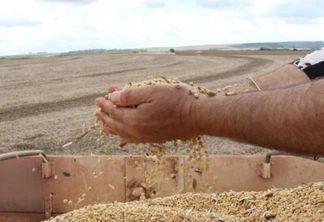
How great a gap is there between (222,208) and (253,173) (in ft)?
1.86

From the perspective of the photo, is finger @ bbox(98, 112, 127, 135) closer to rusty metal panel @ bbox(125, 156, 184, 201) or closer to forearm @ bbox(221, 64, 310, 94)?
forearm @ bbox(221, 64, 310, 94)

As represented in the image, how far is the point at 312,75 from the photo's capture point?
10.9 feet

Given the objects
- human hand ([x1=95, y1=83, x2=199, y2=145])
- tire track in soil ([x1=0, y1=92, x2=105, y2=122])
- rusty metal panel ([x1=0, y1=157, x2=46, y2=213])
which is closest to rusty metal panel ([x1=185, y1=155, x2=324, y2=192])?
rusty metal panel ([x1=0, y1=157, x2=46, y2=213])

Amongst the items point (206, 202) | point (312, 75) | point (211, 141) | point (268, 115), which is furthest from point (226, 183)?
point (211, 141)

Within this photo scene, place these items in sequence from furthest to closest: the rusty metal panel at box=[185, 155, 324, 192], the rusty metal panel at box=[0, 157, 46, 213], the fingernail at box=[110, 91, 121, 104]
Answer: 1. the rusty metal panel at box=[185, 155, 324, 192]
2. the rusty metal panel at box=[0, 157, 46, 213]
3. the fingernail at box=[110, 91, 121, 104]

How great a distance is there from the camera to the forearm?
132 inches

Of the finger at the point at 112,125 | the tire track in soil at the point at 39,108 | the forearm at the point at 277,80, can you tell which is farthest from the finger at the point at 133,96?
the tire track in soil at the point at 39,108

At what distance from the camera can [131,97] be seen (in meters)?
2.85

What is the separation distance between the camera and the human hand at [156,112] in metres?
2.79

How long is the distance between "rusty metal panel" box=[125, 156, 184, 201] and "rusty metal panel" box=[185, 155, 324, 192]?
9 centimetres

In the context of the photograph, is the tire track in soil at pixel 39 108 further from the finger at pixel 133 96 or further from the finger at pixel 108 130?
the finger at pixel 133 96

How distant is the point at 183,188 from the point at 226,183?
0.31 m

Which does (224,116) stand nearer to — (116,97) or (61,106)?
(116,97)

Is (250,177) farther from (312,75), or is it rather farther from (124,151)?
(124,151)
